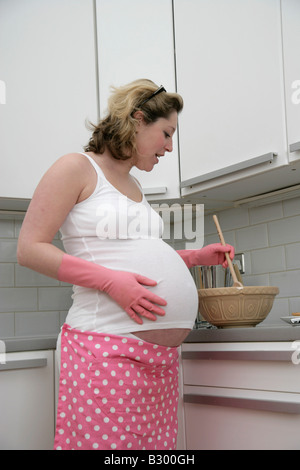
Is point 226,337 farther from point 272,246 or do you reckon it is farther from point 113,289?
point 272,246

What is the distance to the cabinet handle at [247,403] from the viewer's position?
54.1 inches

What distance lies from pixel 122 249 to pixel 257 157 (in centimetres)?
61

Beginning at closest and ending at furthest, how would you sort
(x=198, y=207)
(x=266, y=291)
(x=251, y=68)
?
(x=266, y=291) < (x=251, y=68) < (x=198, y=207)

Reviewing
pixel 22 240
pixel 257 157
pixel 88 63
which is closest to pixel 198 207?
pixel 257 157

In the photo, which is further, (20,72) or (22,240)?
(20,72)

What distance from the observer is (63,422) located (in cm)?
126

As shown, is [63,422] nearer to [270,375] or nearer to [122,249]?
[122,249]

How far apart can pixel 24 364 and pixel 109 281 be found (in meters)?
0.52

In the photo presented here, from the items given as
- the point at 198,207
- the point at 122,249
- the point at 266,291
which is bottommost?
the point at 266,291

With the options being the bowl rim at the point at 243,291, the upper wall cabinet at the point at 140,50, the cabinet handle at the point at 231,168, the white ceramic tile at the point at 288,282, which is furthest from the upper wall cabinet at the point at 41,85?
the white ceramic tile at the point at 288,282

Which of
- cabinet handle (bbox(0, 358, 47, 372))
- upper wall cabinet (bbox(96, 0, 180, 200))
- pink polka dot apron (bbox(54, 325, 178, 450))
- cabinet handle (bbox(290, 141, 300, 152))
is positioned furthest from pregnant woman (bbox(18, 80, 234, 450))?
upper wall cabinet (bbox(96, 0, 180, 200))

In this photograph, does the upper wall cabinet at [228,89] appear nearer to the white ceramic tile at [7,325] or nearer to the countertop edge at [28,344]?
the countertop edge at [28,344]

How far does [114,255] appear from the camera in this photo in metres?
1.29
